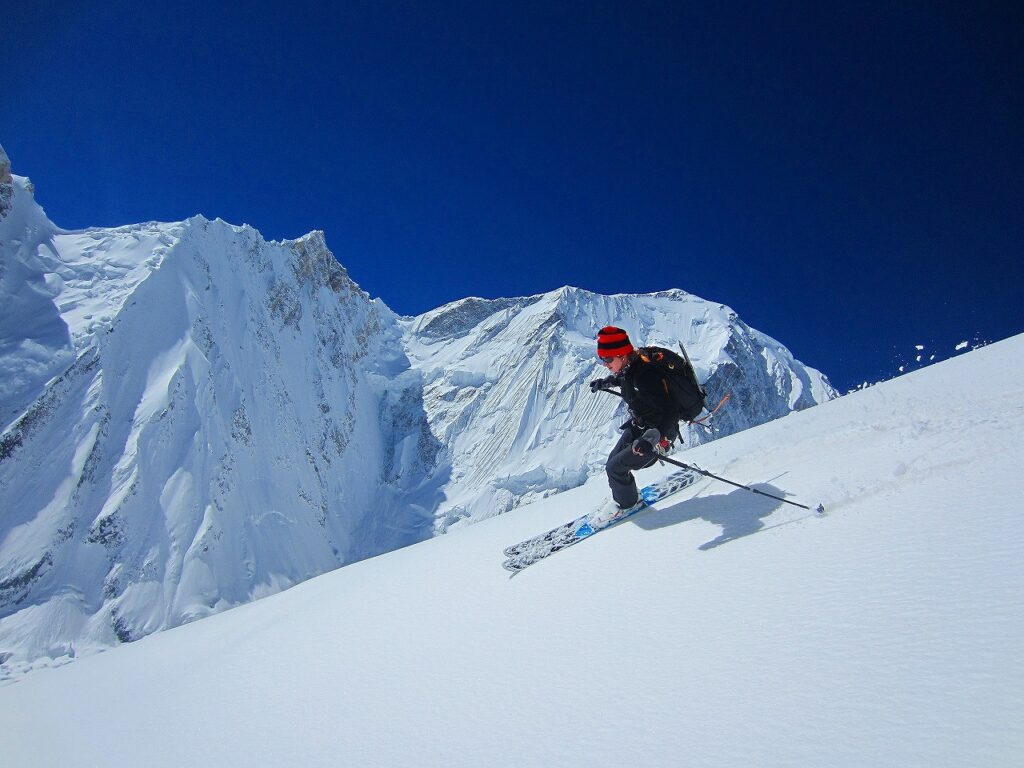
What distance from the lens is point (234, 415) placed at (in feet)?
193

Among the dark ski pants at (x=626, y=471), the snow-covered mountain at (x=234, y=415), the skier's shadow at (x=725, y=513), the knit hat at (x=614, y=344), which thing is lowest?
the skier's shadow at (x=725, y=513)

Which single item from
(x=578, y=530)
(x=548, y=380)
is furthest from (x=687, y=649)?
(x=548, y=380)

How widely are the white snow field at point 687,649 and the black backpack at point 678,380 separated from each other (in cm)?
77

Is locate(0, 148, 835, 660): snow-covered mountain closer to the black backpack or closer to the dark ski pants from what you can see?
the dark ski pants

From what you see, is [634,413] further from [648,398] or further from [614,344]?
[614,344]

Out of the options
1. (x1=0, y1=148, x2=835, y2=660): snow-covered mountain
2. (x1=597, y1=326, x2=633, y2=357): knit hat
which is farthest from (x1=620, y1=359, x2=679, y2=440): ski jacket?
A: (x1=0, y1=148, x2=835, y2=660): snow-covered mountain

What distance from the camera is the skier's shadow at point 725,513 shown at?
3486 millimetres

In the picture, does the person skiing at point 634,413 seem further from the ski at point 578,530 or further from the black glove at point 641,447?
the ski at point 578,530

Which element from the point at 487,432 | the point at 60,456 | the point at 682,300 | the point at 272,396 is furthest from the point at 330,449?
the point at 682,300

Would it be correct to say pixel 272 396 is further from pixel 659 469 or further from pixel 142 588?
pixel 659 469

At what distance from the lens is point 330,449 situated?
8056cm

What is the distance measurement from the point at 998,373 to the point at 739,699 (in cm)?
559

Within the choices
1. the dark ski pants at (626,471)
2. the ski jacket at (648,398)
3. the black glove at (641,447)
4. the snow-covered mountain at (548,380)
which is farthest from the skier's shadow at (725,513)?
the snow-covered mountain at (548,380)

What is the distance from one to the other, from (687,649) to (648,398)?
9.46 ft
